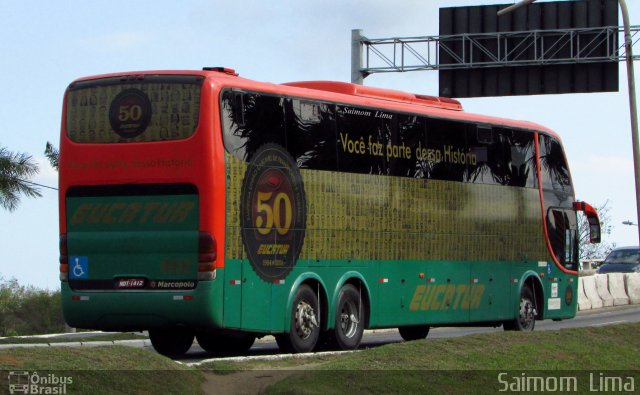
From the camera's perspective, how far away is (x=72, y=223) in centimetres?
1855

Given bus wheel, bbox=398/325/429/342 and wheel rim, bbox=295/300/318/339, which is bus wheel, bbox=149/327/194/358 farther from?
bus wheel, bbox=398/325/429/342

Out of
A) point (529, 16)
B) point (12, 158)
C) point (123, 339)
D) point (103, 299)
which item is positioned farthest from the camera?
point (529, 16)

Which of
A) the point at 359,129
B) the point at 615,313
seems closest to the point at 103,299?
the point at 359,129

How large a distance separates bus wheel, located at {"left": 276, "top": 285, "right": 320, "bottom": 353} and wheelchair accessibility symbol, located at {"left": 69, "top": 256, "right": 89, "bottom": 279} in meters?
2.93

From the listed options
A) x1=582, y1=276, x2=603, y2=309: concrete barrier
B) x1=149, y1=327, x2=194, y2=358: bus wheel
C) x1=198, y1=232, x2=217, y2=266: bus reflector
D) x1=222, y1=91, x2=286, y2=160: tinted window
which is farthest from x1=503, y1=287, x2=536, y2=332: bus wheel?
x1=582, y1=276, x2=603, y2=309: concrete barrier

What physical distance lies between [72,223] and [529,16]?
80.1ft

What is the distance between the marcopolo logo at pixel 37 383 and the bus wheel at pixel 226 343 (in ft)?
27.3

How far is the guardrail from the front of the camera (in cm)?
4050

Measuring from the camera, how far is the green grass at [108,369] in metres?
12.8

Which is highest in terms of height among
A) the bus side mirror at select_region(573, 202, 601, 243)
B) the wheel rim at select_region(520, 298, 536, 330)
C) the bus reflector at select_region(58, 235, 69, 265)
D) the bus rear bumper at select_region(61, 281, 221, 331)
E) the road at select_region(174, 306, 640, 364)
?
the bus side mirror at select_region(573, 202, 601, 243)

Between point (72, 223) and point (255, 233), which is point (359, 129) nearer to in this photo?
point (255, 233)

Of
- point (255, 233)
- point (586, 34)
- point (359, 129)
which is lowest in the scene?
point (255, 233)

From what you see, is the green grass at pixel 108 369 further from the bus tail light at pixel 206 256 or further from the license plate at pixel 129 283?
the license plate at pixel 129 283

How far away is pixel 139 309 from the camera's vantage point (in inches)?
714
